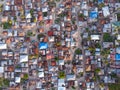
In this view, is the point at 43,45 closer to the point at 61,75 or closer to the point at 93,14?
the point at 61,75

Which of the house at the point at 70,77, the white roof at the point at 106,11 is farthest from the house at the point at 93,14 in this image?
the house at the point at 70,77

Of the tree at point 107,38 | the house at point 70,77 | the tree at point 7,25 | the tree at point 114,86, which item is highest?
the tree at point 7,25

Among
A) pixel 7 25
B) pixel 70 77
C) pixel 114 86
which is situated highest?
pixel 7 25

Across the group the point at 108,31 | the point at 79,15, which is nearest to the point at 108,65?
the point at 108,31

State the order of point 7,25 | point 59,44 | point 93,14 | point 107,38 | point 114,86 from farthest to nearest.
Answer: point 7,25, point 93,14, point 59,44, point 107,38, point 114,86

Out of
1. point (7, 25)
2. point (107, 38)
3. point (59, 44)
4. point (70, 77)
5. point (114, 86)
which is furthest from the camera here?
point (7, 25)

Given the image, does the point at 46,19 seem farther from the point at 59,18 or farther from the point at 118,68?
the point at 118,68

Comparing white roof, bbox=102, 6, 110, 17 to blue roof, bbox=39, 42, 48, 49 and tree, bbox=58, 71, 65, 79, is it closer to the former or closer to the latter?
blue roof, bbox=39, 42, 48, 49

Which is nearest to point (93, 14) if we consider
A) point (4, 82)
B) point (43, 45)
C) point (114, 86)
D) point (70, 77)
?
point (43, 45)

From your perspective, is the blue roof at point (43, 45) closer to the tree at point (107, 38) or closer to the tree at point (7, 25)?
the tree at point (7, 25)

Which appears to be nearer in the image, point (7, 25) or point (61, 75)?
point (61, 75)
